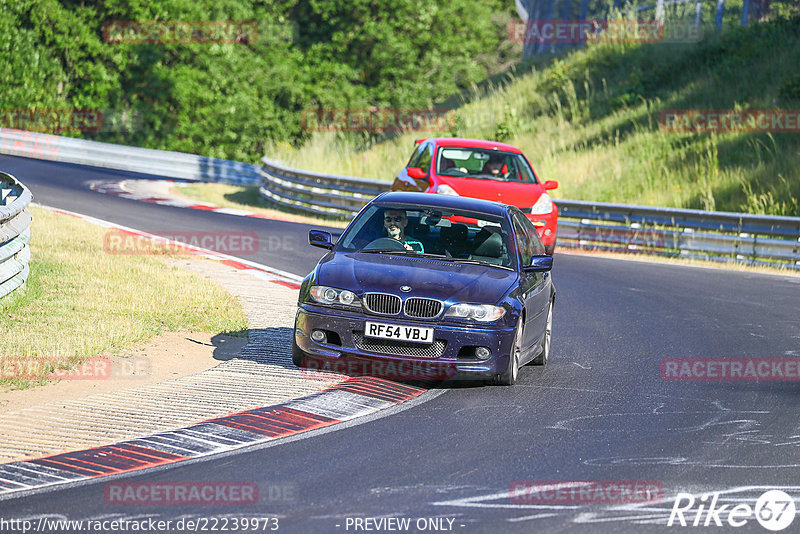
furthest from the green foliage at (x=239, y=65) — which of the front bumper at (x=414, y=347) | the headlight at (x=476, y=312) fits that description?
the headlight at (x=476, y=312)

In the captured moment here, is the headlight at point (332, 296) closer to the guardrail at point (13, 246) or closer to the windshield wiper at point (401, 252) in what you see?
the windshield wiper at point (401, 252)

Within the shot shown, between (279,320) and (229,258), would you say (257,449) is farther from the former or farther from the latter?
(229,258)

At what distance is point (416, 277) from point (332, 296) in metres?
0.69

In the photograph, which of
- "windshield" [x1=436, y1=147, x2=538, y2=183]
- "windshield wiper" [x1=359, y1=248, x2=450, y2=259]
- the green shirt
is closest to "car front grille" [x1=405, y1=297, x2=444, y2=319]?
"windshield wiper" [x1=359, y1=248, x2=450, y2=259]

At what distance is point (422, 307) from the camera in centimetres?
898

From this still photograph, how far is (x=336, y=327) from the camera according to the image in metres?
9.04

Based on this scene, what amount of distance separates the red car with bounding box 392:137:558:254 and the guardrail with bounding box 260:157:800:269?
4134mm

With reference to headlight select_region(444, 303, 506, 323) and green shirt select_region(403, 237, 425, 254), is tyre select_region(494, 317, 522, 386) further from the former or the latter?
green shirt select_region(403, 237, 425, 254)

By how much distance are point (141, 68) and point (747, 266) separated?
114 ft

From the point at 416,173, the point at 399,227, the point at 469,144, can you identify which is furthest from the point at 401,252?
the point at 469,144

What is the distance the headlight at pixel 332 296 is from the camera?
9.08m

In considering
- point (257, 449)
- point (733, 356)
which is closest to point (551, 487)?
point (257, 449)

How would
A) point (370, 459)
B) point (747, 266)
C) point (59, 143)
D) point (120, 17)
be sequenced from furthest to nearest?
point (120, 17) → point (59, 143) → point (747, 266) → point (370, 459)

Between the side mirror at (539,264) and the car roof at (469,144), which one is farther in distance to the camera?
the car roof at (469,144)
